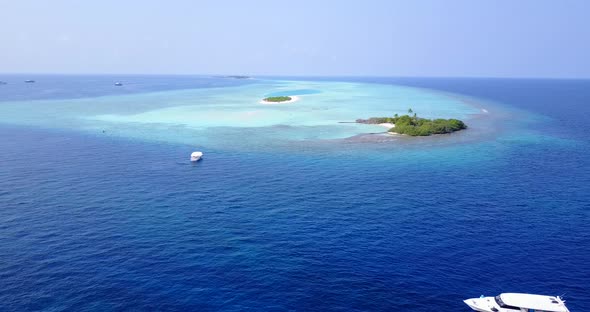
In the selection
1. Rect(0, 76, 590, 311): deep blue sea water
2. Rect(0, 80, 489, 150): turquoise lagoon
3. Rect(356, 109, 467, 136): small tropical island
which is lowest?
Rect(0, 76, 590, 311): deep blue sea water

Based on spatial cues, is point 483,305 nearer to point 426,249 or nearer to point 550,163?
point 426,249

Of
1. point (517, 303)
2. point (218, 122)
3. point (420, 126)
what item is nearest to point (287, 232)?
point (517, 303)

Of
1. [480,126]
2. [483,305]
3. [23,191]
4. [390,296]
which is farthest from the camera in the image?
[480,126]

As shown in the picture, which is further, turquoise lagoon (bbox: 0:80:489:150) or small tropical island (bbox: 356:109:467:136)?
small tropical island (bbox: 356:109:467:136)

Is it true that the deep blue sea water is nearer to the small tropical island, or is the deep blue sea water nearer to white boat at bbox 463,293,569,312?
white boat at bbox 463,293,569,312

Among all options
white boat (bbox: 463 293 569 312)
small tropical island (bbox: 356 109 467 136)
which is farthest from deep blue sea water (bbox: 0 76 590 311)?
small tropical island (bbox: 356 109 467 136)

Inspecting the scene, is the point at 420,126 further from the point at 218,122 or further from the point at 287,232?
the point at 287,232

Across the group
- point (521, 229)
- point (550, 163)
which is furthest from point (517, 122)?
point (521, 229)
